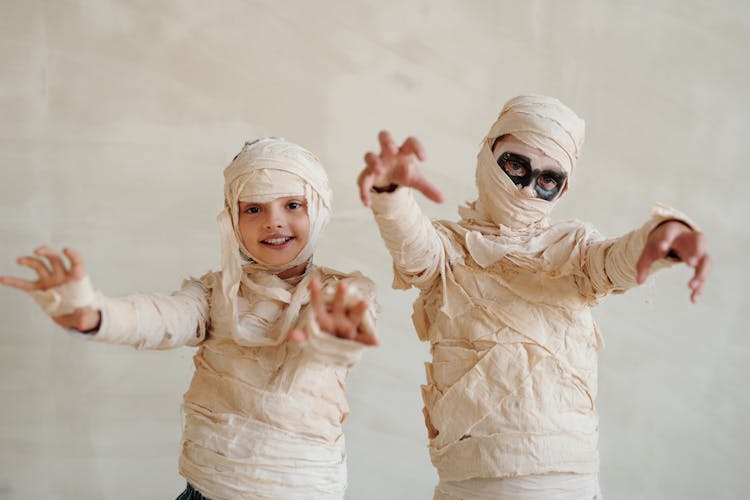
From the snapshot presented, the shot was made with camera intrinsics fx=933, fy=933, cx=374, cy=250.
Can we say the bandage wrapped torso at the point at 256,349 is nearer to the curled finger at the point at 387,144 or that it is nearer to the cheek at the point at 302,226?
the cheek at the point at 302,226

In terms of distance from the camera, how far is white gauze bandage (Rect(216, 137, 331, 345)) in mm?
1704

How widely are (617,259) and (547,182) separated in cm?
22

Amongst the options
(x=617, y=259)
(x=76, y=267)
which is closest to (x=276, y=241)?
(x=76, y=267)

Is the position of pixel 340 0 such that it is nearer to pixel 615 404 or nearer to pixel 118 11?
pixel 118 11

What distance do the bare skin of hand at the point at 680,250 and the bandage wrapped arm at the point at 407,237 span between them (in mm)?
384

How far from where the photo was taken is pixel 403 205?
162 cm

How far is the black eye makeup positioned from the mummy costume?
0.05ft

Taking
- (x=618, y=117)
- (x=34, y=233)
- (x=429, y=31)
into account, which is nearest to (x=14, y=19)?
(x=34, y=233)

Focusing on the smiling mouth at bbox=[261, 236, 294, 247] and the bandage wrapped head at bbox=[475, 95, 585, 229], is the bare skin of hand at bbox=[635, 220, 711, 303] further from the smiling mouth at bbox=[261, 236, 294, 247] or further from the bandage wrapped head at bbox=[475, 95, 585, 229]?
the smiling mouth at bbox=[261, 236, 294, 247]

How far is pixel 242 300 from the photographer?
68.9 inches

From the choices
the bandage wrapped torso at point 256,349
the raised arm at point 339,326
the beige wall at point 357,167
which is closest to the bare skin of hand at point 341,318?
the raised arm at point 339,326

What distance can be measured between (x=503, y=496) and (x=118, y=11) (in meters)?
1.65

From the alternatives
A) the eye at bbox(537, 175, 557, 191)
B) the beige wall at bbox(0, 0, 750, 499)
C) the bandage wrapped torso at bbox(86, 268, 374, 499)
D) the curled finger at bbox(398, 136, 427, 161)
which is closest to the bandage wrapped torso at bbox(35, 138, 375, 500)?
the bandage wrapped torso at bbox(86, 268, 374, 499)

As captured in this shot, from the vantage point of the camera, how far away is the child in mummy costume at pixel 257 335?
163 centimetres
